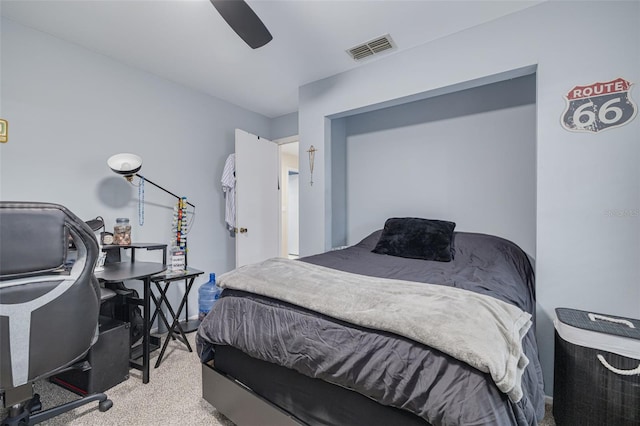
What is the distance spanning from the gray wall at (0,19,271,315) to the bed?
1.72 meters

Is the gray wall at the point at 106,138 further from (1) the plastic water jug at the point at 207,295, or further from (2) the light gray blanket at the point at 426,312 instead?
(2) the light gray blanket at the point at 426,312

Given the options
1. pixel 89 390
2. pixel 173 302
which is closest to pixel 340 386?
pixel 89 390

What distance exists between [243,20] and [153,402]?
2.25 m

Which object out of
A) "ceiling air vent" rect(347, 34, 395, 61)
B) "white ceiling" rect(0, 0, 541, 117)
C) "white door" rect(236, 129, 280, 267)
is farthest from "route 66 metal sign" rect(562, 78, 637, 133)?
"white door" rect(236, 129, 280, 267)

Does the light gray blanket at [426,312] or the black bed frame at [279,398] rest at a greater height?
the light gray blanket at [426,312]

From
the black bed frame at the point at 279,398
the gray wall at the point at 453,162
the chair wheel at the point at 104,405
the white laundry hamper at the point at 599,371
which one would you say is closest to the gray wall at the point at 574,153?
the white laundry hamper at the point at 599,371

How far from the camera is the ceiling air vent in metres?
2.24

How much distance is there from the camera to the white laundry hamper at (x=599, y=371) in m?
1.26

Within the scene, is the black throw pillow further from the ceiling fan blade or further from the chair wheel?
the chair wheel

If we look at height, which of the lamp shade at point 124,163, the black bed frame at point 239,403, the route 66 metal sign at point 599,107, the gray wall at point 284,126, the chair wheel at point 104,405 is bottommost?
the chair wheel at point 104,405

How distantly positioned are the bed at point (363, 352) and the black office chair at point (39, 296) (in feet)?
1.87

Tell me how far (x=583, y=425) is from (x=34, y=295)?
100 inches

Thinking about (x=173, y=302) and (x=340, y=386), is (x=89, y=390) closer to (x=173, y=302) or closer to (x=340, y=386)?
(x=173, y=302)

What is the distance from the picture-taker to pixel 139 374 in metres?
2.01
